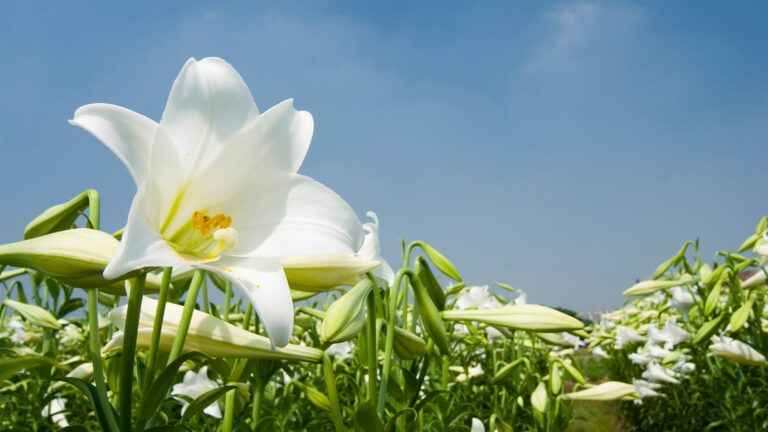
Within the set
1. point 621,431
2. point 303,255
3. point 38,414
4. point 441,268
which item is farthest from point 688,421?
point 303,255

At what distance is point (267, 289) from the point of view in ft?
2.18

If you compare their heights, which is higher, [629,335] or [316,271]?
[629,335]

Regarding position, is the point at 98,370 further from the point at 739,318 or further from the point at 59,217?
the point at 739,318

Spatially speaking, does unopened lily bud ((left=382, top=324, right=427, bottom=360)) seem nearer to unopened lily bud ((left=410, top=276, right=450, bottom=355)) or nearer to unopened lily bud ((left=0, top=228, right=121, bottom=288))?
unopened lily bud ((left=410, top=276, right=450, bottom=355))

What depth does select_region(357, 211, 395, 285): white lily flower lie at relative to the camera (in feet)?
3.93

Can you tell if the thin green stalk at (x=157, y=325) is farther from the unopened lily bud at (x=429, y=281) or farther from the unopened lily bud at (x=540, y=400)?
the unopened lily bud at (x=540, y=400)

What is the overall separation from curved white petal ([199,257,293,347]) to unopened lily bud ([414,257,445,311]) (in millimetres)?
562

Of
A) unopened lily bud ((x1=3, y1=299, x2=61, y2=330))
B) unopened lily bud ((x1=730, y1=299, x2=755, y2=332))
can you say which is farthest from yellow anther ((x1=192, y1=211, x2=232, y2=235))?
unopened lily bud ((x1=730, y1=299, x2=755, y2=332))

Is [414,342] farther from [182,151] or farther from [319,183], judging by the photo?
[182,151]

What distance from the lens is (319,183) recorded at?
2.65 ft

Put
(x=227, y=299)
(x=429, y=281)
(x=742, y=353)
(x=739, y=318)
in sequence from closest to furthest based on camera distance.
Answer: (x=429, y=281) < (x=227, y=299) < (x=739, y=318) < (x=742, y=353)

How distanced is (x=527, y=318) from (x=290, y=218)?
0.52 metres

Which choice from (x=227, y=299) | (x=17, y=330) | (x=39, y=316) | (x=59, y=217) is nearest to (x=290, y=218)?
(x=59, y=217)

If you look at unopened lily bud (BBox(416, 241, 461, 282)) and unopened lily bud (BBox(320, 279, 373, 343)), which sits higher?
unopened lily bud (BBox(416, 241, 461, 282))
